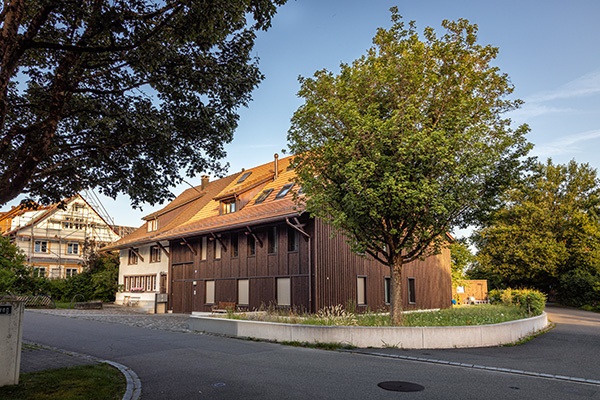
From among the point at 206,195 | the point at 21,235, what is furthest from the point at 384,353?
the point at 21,235

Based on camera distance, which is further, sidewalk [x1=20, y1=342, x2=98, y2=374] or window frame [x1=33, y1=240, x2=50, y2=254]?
window frame [x1=33, y1=240, x2=50, y2=254]

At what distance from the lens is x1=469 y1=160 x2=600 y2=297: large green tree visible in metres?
42.9

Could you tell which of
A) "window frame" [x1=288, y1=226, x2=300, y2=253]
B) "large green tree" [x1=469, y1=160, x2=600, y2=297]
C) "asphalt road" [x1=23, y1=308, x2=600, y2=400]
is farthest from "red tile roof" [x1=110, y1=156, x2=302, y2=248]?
"large green tree" [x1=469, y1=160, x2=600, y2=297]

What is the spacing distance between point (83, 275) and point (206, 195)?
14.5m

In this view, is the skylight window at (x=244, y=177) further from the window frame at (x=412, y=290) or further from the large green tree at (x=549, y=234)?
the large green tree at (x=549, y=234)

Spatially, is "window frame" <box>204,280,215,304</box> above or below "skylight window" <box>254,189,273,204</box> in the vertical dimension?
below

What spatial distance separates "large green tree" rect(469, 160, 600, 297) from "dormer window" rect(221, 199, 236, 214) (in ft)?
83.2

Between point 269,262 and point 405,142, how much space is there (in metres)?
12.0

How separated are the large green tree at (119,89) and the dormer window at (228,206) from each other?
16.6 metres

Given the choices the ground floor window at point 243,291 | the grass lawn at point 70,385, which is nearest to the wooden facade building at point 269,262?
the ground floor window at point 243,291

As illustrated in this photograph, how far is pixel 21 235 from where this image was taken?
5569cm

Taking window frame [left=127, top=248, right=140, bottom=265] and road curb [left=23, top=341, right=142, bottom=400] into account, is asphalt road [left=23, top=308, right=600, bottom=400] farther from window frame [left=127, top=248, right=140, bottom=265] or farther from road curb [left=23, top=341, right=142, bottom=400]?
window frame [left=127, top=248, right=140, bottom=265]

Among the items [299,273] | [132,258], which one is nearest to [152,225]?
[132,258]

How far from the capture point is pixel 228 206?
2875cm
